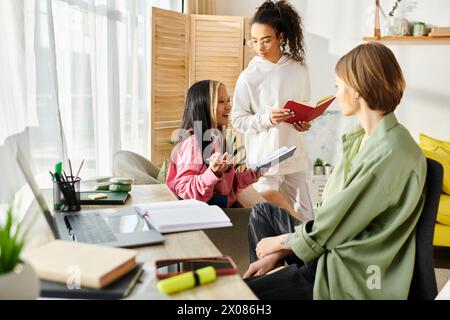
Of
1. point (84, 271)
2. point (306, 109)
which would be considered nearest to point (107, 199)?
point (84, 271)

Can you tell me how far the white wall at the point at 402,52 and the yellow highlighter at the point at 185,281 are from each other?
4115mm

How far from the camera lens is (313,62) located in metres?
4.99

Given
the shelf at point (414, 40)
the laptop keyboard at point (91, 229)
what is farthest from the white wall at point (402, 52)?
A: the laptop keyboard at point (91, 229)

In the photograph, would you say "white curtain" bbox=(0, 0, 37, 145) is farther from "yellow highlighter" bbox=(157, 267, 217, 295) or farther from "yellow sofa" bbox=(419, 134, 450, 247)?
"yellow sofa" bbox=(419, 134, 450, 247)

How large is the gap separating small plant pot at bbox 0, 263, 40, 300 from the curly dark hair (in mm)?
2378

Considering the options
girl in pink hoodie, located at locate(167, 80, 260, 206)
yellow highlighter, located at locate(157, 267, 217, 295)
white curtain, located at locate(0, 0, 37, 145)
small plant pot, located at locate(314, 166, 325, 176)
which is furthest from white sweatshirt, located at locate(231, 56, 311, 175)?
yellow highlighter, located at locate(157, 267, 217, 295)

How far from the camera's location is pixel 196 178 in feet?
6.91

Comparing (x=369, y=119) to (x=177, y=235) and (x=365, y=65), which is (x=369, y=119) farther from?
(x=177, y=235)

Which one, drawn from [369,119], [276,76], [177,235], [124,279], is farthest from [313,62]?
[124,279]

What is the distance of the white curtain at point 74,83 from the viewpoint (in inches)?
101

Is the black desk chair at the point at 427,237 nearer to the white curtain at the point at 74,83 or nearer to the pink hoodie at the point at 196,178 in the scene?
the pink hoodie at the point at 196,178

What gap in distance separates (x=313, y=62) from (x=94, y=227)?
3855 millimetres

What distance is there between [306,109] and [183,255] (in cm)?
160
